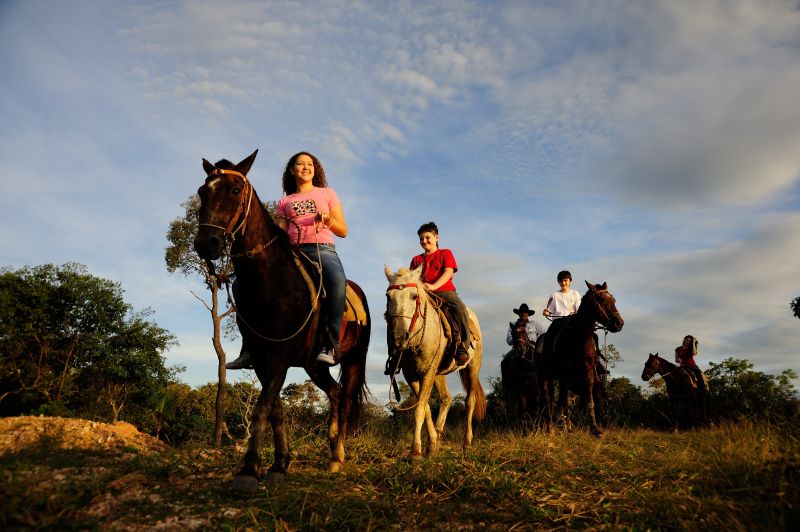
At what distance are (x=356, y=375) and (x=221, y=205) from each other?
3034 millimetres

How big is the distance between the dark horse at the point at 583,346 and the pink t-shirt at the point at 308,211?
752 cm

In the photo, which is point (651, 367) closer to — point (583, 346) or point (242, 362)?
point (583, 346)

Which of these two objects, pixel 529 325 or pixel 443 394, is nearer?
pixel 443 394

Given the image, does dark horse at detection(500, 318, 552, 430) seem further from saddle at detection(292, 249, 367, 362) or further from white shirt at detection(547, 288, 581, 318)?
saddle at detection(292, 249, 367, 362)

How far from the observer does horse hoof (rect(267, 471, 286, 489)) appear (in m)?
5.23

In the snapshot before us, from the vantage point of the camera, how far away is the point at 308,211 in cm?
664

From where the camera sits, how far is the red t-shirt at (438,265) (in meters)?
9.31

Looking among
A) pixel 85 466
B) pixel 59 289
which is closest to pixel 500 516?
pixel 85 466

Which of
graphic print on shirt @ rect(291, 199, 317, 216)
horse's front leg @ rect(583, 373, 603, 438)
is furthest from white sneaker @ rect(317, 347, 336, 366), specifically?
horse's front leg @ rect(583, 373, 603, 438)

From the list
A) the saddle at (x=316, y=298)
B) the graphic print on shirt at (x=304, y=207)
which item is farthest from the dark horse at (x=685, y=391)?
the graphic print on shirt at (x=304, y=207)

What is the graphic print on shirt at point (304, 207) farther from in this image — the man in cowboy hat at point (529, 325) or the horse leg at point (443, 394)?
the man in cowboy hat at point (529, 325)

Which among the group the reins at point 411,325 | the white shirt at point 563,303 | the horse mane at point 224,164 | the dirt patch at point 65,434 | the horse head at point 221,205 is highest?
the white shirt at point 563,303

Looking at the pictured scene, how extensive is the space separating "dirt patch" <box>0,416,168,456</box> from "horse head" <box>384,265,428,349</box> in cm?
373

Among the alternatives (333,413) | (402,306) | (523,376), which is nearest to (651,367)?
(523,376)
